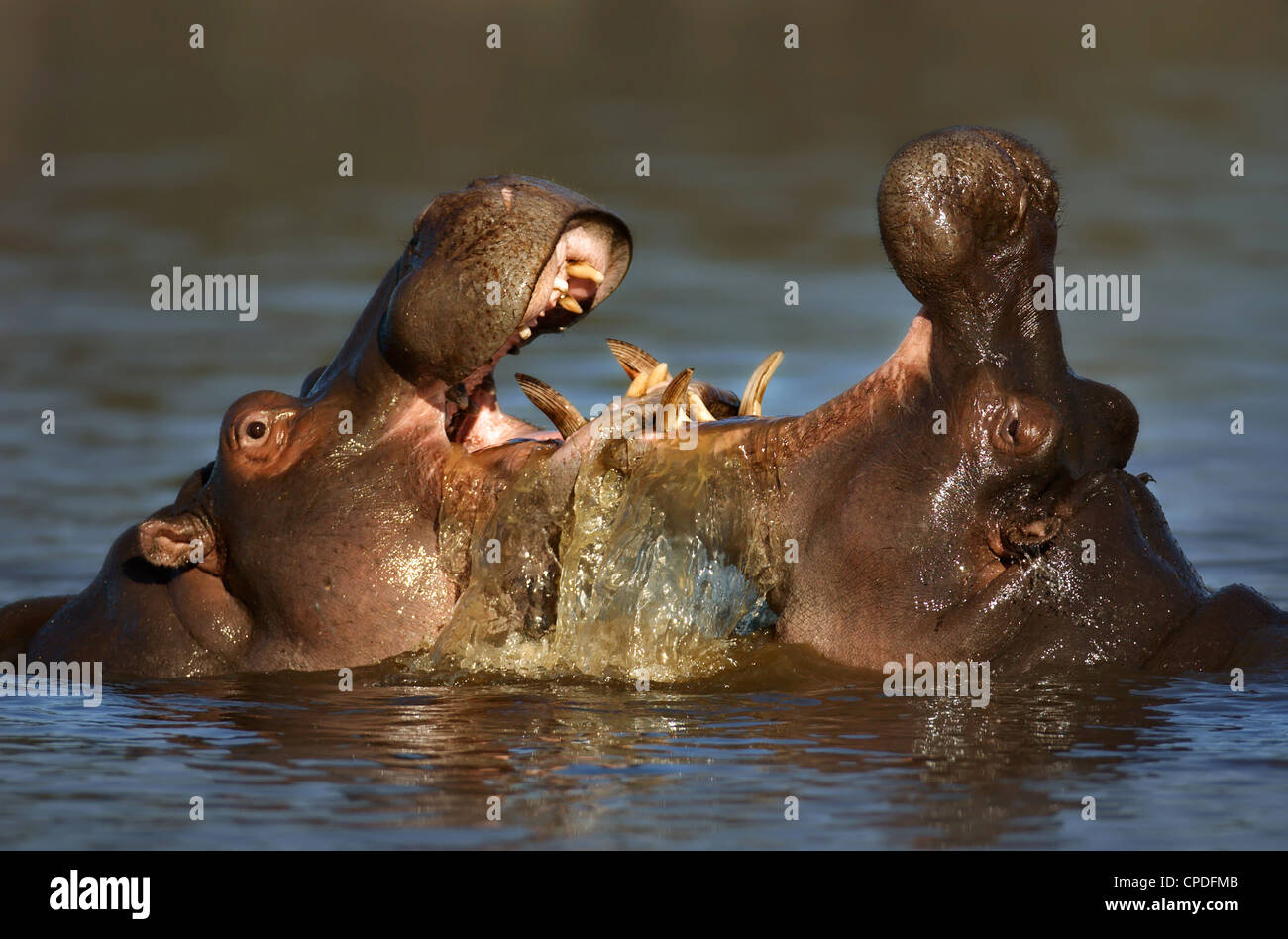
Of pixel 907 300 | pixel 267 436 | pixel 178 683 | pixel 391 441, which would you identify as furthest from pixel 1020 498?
pixel 907 300

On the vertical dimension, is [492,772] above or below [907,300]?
below

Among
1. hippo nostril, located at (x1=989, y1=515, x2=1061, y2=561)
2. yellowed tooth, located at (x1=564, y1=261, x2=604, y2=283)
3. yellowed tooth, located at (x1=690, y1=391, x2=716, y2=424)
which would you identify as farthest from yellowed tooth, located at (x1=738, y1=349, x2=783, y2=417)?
hippo nostril, located at (x1=989, y1=515, x2=1061, y2=561)

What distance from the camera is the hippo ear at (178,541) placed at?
792 centimetres

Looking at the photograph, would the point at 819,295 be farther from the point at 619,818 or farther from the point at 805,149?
the point at 619,818

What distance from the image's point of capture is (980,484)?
7031 mm

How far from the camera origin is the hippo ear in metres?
7.92

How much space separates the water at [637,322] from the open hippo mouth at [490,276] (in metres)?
1.01

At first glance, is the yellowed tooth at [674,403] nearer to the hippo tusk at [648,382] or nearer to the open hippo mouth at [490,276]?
the hippo tusk at [648,382]

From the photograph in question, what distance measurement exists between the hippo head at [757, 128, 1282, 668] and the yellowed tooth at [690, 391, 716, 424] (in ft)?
2.05

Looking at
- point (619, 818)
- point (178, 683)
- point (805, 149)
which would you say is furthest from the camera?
point (805, 149)

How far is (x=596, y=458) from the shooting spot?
758cm

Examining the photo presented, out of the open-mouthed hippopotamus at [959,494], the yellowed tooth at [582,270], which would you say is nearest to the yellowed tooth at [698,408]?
the open-mouthed hippopotamus at [959,494]
